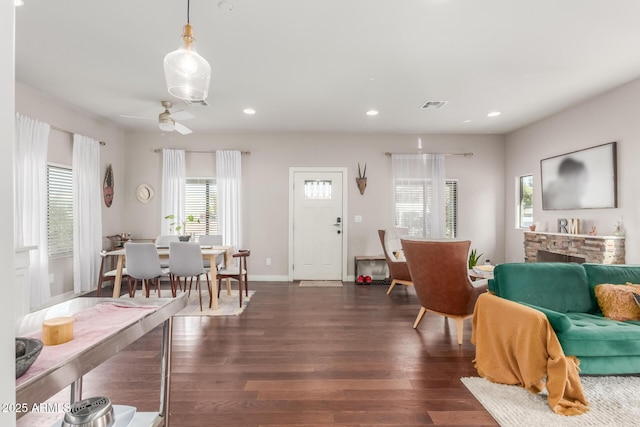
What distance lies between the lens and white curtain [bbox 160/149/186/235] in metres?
5.62

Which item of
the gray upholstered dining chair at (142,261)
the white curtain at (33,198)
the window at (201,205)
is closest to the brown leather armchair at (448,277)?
the gray upholstered dining chair at (142,261)

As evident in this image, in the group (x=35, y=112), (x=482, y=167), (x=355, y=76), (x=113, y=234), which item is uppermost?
(x=355, y=76)

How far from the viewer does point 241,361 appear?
261cm

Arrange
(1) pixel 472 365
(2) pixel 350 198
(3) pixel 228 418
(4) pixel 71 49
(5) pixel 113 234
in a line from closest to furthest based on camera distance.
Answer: (3) pixel 228 418 → (1) pixel 472 365 → (4) pixel 71 49 → (5) pixel 113 234 → (2) pixel 350 198

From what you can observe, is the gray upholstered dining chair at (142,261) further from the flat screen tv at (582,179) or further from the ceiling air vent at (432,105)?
the flat screen tv at (582,179)

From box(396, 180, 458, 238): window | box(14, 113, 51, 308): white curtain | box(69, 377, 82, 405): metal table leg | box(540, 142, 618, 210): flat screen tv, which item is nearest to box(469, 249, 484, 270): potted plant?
box(396, 180, 458, 238): window

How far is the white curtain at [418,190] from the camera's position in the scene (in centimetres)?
582

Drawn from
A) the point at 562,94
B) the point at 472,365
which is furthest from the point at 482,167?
the point at 472,365

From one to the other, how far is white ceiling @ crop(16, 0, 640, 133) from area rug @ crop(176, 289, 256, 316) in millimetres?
2752

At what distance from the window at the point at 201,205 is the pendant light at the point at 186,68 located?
3.92 metres

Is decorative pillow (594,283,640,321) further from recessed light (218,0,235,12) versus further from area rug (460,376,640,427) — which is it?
recessed light (218,0,235,12)

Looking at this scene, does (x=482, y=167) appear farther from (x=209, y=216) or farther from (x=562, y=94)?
(x=209, y=216)

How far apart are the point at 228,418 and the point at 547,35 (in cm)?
382

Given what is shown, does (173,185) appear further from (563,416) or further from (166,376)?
(563,416)
